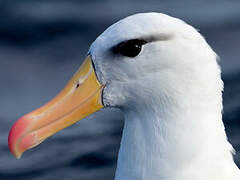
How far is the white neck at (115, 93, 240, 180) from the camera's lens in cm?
548

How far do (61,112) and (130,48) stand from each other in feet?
2.25

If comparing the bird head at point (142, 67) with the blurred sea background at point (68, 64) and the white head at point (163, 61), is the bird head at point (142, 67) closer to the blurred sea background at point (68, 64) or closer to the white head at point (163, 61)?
the white head at point (163, 61)

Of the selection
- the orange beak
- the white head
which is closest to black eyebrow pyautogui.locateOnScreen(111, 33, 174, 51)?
the white head

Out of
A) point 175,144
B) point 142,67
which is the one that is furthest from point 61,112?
point 175,144

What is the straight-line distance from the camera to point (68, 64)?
9953 millimetres

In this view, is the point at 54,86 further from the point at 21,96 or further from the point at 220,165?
the point at 220,165

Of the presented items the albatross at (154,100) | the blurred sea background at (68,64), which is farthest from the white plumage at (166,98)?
the blurred sea background at (68,64)

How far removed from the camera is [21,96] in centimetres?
968

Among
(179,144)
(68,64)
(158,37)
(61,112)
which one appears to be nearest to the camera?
(158,37)

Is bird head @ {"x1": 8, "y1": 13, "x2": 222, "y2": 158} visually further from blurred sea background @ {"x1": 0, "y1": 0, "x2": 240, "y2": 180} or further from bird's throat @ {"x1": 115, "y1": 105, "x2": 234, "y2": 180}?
blurred sea background @ {"x1": 0, "y1": 0, "x2": 240, "y2": 180}

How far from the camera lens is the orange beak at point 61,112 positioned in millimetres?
5613

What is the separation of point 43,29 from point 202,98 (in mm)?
5233

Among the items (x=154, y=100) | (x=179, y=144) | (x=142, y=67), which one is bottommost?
(x=179, y=144)

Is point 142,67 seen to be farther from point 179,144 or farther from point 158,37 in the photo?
point 179,144
